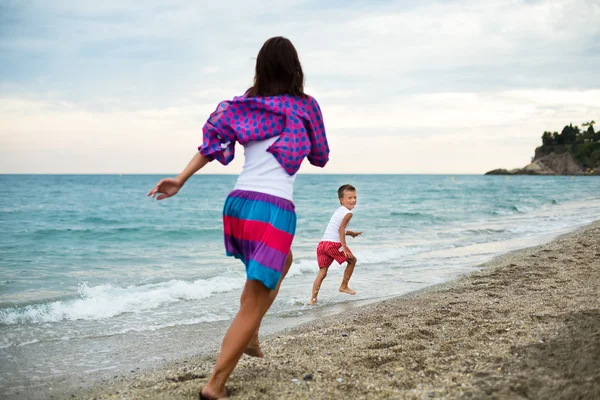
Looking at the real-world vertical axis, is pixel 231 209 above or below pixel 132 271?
above

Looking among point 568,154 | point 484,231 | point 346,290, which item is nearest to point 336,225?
point 346,290

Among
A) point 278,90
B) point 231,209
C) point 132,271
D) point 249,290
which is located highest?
point 278,90

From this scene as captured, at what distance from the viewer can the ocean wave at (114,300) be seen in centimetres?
635

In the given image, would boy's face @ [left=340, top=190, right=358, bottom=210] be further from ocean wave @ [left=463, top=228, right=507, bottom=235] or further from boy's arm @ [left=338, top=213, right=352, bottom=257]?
ocean wave @ [left=463, top=228, right=507, bottom=235]

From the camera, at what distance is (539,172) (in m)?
137

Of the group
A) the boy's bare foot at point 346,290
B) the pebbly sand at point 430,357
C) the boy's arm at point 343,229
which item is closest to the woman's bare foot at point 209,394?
the pebbly sand at point 430,357

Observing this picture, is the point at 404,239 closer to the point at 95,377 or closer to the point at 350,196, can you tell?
the point at 350,196

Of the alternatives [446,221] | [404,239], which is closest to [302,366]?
[404,239]

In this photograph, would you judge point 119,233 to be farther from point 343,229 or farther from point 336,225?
point 343,229

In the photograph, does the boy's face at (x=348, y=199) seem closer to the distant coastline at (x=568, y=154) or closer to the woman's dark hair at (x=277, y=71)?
the woman's dark hair at (x=277, y=71)

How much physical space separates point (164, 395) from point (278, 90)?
1.97 meters

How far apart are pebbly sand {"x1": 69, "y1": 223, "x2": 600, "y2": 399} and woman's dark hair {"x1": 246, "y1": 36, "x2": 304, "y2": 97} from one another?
1759mm

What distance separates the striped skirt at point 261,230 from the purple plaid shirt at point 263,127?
23 centimetres

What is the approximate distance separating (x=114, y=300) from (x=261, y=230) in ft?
16.7
